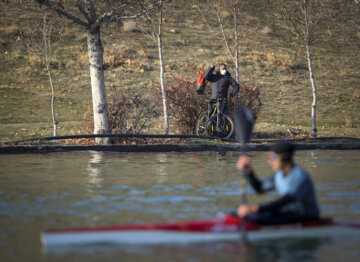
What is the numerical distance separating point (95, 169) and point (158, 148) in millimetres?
4551

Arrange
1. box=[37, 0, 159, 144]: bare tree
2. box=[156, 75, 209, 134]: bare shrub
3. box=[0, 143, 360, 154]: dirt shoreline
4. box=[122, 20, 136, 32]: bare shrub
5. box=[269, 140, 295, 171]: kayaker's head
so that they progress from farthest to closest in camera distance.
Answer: box=[122, 20, 136, 32]: bare shrub < box=[156, 75, 209, 134]: bare shrub < box=[37, 0, 159, 144]: bare tree < box=[0, 143, 360, 154]: dirt shoreline < box=[269, 140, 295, 171]: kayaker's head

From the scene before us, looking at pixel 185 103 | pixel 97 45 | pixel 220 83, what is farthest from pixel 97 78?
pixel 185 103

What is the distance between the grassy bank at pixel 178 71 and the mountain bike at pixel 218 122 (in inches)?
147

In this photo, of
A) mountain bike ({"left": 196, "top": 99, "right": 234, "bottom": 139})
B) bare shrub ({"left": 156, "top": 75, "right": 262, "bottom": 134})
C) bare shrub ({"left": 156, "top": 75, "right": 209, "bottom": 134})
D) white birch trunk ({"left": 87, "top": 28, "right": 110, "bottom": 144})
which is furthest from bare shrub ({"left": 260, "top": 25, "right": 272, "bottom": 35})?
white birch trunk ({"left": 87, "top": 28, "right": 110, "bottom": 144})

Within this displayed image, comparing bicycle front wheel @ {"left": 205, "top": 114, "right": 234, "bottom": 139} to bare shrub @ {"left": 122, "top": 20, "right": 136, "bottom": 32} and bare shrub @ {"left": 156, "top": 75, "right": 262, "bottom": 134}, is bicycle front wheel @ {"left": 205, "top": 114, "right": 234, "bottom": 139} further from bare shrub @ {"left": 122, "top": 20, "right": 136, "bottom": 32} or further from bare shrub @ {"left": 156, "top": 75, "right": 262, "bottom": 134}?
bare shrub @ {"left": 122, "top": 20, "right": 136, "bottom": 32}

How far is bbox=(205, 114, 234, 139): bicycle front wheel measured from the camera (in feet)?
69.3

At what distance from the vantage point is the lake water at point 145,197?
7613 millimetres

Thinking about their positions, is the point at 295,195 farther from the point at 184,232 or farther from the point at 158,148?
the point at 158,148

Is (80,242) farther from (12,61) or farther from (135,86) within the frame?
(12,61)

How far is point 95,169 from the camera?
15211mm

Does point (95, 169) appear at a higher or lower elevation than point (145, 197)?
higher

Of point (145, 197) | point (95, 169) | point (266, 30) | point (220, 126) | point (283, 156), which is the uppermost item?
point (266, 30)

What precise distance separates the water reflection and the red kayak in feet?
14.6

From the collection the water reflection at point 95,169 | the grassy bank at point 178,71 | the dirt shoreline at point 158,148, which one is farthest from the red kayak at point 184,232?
the grassy bank at point 178,71
